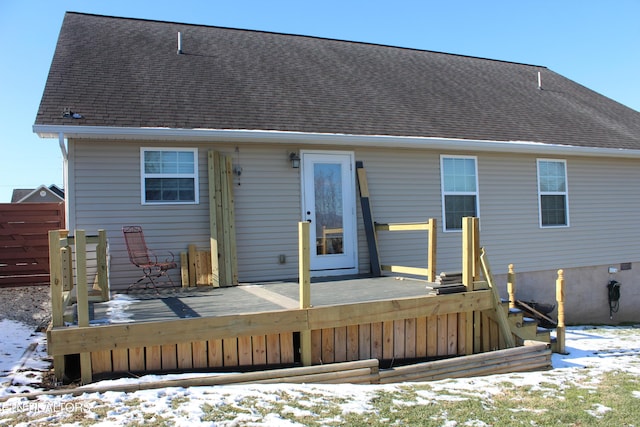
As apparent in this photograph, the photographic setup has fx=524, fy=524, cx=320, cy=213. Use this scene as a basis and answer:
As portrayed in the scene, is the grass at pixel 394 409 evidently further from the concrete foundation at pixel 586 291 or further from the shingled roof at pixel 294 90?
the concrete foundation at pixel 586 291

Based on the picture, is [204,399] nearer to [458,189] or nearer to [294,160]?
[294,160]

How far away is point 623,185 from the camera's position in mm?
11797

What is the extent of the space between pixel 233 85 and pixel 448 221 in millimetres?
4756

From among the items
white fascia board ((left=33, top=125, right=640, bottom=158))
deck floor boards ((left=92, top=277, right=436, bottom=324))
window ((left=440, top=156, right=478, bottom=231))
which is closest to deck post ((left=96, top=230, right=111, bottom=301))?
deck floor boards ((left=92, top=277, right=436, bottom=324))

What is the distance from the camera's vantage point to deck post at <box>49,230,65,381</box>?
176 inches

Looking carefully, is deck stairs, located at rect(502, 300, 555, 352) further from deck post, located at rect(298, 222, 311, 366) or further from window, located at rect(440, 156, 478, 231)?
window, located at rect(440, 156, 478, 231)

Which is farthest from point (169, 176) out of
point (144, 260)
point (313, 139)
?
point (313, 139)

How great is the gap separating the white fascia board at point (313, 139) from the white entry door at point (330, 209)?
1.25ft

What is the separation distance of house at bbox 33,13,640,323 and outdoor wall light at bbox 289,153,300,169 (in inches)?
1.0

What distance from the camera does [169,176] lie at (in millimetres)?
8039

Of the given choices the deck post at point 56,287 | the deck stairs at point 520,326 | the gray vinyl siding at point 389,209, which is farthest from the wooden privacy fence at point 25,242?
the deck stairs at point 520,326

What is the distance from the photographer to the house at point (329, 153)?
7859 mm

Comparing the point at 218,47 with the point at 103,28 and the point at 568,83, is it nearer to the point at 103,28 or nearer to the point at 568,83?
the point at 103,28

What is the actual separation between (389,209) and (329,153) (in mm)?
1499
